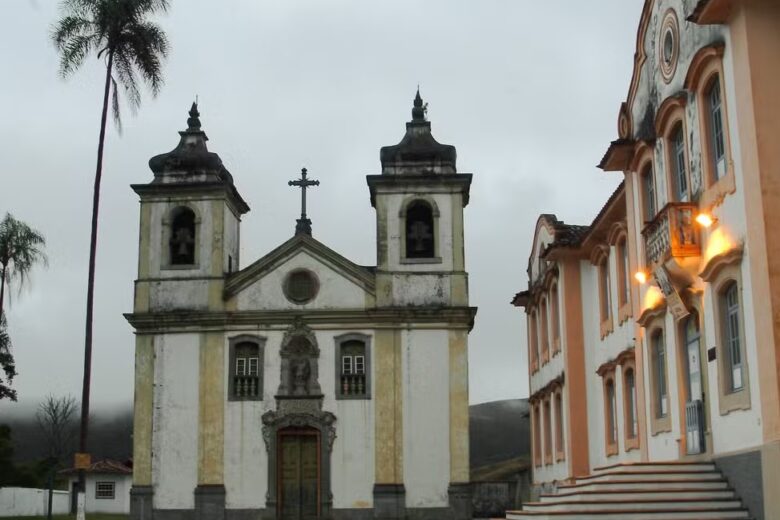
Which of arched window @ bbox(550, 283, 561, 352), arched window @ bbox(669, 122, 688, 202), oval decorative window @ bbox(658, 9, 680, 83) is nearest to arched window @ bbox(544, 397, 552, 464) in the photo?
arched window @ bbox(550, 283, 561, 352)

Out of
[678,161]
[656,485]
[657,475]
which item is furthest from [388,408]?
[656,485]

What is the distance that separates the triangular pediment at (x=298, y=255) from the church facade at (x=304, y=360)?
0.11 ft

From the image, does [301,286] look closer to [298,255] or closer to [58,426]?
[298,255]

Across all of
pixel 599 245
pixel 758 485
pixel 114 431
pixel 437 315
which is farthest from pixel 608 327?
pixel 114 431

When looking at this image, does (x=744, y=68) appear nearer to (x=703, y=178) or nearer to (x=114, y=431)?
(x=703, y=178)

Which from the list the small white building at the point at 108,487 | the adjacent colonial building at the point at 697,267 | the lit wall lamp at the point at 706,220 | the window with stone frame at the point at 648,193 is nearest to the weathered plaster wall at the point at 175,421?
the adjacent colonial building at the point at 697,267

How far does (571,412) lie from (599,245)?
13.5ft

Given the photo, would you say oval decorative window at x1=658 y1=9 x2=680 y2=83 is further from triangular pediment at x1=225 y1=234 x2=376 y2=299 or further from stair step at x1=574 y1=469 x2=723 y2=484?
triangular pediment at x1=225 y1=234 x2=376 y2=299

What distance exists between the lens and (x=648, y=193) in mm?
19125

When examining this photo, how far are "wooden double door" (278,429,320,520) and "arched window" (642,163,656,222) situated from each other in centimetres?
1424

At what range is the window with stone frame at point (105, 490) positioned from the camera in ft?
178

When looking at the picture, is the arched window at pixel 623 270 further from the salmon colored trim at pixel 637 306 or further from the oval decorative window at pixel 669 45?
the oval decorative window at pixel 669 45

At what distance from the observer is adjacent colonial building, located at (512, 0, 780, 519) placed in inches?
533

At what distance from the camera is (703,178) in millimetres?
15555
